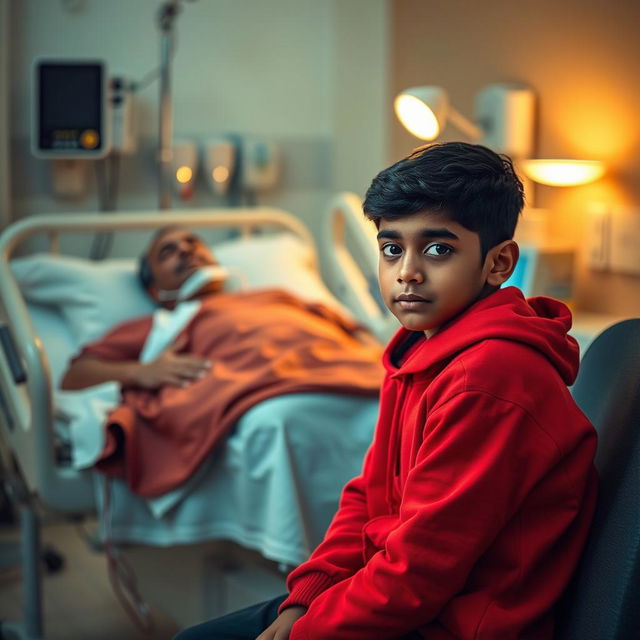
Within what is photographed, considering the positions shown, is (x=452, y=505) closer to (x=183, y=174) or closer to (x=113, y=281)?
(x=113, y=281)

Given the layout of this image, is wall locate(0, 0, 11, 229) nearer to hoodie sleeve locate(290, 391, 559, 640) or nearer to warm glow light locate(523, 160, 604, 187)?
warm glow light locate(523, 160, 604, 187)

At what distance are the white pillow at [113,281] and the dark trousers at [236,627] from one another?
56.4 inches

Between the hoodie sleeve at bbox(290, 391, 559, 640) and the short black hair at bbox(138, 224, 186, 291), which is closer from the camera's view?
the hoodie sleeve at bbox(290, 391, 559, 640)

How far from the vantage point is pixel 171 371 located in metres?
2.13

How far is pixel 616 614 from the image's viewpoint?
88 cm

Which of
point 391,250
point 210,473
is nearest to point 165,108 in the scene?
point 210,473

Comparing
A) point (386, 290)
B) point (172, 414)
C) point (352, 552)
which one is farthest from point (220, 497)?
point (386, 290)

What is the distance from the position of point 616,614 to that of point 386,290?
0.41m

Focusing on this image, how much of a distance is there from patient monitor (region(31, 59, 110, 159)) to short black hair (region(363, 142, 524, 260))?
201cm

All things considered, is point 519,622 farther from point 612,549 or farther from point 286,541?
point 286,541

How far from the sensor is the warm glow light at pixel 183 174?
308 centimetres

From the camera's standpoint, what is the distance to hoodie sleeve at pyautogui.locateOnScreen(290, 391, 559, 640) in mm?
936

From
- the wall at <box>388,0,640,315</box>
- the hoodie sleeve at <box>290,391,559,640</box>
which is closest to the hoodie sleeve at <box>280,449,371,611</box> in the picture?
the hoodie sleeve at <box>290,391,559,640</box>

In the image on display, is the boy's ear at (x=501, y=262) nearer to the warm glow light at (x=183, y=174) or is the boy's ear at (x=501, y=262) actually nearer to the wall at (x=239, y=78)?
the wall at (x=239, y=78)
